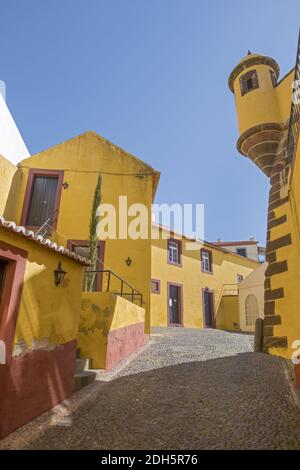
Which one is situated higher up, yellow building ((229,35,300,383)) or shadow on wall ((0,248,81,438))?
yellow building ((229,35,300,383))

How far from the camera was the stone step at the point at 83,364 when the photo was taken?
6.10 metres

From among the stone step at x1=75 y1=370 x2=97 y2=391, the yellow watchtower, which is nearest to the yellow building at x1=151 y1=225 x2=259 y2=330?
the yellow watchtower

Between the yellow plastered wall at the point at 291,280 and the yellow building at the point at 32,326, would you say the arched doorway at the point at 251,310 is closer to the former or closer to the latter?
the yellow plastered wall at the point at 291,280

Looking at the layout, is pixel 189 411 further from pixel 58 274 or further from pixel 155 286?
pixel 155 286

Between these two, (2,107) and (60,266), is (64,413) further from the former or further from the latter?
(2,107)

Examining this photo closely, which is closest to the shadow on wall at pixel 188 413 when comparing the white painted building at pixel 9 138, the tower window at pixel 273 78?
the tower window at pixel 273 78

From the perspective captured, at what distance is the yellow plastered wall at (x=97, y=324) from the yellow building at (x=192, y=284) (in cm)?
1074

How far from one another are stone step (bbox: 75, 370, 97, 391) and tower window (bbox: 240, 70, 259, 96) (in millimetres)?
9935

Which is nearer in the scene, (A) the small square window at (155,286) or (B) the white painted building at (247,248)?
(A) the small square window at (155,286)

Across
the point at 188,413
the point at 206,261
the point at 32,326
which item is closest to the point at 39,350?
the point at 32,326

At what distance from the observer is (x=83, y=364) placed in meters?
6.18

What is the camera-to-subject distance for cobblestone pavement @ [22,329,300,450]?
3350 millimetres

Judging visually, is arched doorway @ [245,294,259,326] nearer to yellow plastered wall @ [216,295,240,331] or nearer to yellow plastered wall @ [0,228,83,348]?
yellow plastered wall @ [216,295,240,331]

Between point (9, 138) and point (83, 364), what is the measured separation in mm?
10614
